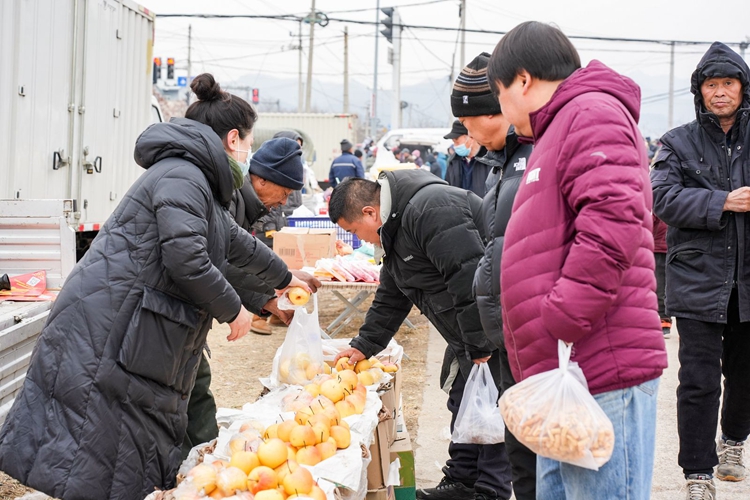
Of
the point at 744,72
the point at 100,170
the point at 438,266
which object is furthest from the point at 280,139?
the point at 100,170

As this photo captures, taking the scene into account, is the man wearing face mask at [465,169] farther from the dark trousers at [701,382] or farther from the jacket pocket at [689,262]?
the dark trousers at [701,382]

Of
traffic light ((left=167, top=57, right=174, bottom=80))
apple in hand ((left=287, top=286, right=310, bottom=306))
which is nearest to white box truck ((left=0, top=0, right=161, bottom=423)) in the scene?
apple in hand ((left=287, top=286, right=310, bottom=306))

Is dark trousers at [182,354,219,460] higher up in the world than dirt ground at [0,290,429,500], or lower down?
higher up

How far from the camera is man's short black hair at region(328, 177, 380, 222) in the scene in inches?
153

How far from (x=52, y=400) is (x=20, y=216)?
7.00 ft

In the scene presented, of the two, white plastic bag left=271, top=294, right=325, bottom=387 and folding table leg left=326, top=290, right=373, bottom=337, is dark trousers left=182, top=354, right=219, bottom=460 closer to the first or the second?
white plastic bag left=271, top=294, right=325, bottom=387

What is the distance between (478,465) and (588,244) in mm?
2416

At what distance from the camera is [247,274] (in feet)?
13.9

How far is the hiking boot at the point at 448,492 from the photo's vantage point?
4254mm

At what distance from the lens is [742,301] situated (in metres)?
3.76

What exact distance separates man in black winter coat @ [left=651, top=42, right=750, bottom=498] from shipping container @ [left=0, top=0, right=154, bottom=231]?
4.60 metres

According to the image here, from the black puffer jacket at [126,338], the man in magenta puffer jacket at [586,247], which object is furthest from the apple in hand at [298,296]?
the man in magenta puffer jacket at [586,247]

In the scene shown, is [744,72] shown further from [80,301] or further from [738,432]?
[80,301]

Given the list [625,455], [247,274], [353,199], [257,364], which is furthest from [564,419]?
[257,364]
